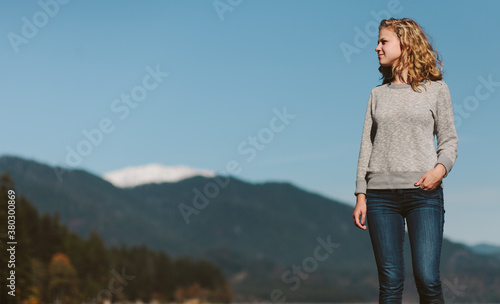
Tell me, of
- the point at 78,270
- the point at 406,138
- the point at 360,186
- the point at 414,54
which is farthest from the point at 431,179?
the point at 78,270

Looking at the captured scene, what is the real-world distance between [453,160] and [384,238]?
3.58 ft

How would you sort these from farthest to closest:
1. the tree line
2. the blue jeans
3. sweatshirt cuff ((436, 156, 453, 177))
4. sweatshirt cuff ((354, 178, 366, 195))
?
the tree line < sweatshirt cuff ((354, 178, 366, 195)) < sweatshirt cuff ((436, 156, 453, 177)) < the blue jeans

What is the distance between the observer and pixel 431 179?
6.06m

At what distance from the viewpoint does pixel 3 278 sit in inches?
1041

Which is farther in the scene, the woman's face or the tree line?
the tree line

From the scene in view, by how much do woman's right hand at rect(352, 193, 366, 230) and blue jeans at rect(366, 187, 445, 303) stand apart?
0.18 feet

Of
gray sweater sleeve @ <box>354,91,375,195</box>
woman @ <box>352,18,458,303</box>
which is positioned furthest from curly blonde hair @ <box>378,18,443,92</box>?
gray sweater sleeve @ <box>354,91,375,195</box>

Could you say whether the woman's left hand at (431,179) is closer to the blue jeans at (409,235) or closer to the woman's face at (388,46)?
the blue jeans at (409,235)

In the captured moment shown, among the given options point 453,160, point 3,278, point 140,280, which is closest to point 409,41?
→ point 453,160

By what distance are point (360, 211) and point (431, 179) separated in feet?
2.66

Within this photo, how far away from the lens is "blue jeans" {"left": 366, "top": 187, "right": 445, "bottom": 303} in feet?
19.7

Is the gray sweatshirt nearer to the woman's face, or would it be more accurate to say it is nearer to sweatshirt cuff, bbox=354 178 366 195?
sweatshirt cuff, bbox=354 178 366 195

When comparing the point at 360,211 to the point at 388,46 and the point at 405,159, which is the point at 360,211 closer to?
the point at 405,159

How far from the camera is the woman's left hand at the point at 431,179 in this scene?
6047 millimetres
